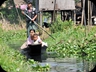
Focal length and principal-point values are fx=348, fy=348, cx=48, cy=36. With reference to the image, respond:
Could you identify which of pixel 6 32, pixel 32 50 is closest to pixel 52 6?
pixel 6 32

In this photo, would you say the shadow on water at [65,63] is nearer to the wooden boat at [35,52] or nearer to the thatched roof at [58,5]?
the wooden boat at [35,52]

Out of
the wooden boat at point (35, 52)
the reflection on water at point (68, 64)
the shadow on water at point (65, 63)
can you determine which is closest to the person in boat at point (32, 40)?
the wooden boat at point (35, 52)

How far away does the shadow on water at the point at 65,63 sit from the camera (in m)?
8.99

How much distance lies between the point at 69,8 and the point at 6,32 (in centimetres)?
417

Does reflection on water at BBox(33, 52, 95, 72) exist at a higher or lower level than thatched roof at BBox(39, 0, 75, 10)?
lower

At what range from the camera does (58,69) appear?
9062mm

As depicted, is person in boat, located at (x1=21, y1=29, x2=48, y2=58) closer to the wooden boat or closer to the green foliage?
the wooden boat

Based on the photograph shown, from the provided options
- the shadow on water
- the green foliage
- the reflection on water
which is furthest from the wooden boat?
the green foliage

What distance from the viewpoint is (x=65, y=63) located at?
403 inches

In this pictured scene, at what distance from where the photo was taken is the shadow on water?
8.99 m

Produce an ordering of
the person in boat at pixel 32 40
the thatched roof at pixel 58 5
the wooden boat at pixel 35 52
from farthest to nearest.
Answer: the thatched roof at pixel 58 5
the wooden boat at pixel 35 52
the person in boat at pixel 32 40

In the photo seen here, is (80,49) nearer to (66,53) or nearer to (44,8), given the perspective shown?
(66,53)

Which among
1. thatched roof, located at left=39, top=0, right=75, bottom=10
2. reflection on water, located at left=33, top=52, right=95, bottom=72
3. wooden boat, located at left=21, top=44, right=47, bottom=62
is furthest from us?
thatched roof, located at left=39, top=0, right=75, bottom=10

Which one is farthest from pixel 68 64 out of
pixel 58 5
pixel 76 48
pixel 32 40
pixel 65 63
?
pixel 58 5
